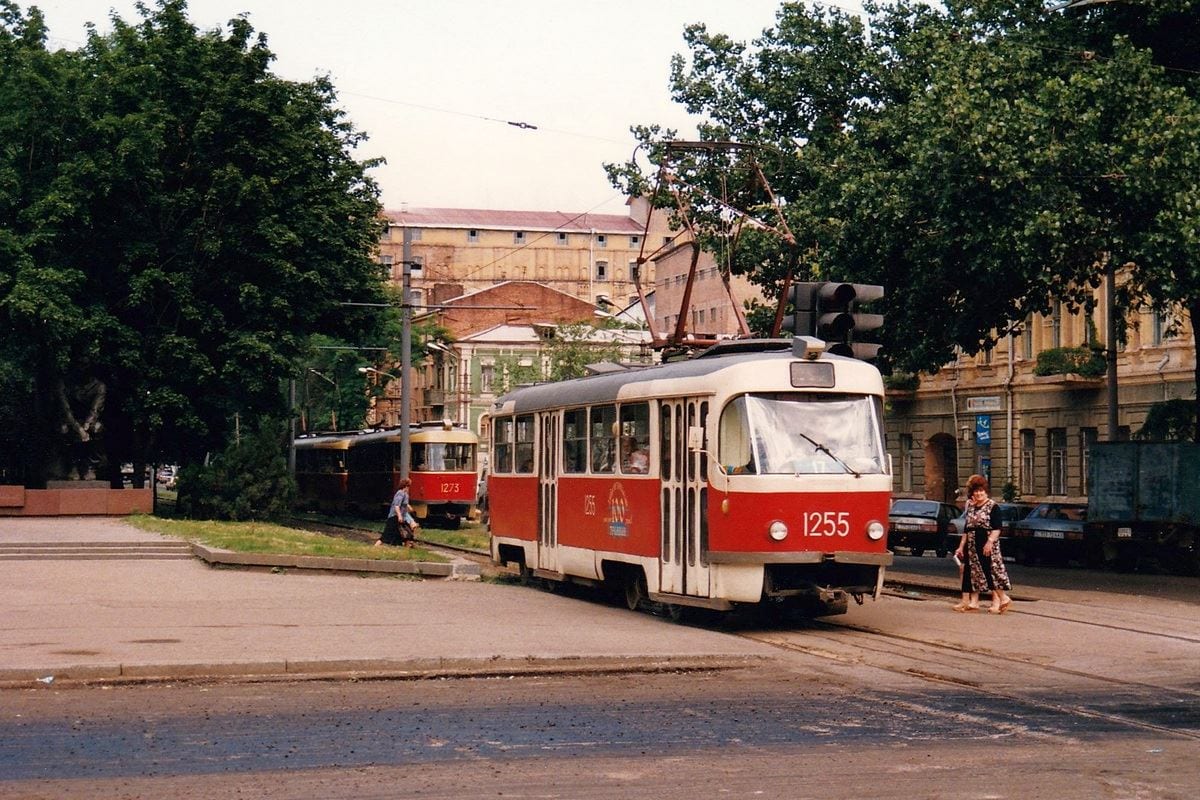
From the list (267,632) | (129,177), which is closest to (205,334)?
(129,177)

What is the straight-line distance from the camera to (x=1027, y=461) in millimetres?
54406

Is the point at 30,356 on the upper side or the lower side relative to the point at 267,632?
upper

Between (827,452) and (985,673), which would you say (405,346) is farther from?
(985,673)

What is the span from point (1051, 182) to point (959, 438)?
3172cm

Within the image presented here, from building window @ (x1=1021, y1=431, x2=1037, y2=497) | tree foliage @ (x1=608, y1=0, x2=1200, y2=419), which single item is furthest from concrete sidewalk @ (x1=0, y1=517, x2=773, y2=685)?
building window @ (x1=1021, y1=431, x2=1037, y2=497)

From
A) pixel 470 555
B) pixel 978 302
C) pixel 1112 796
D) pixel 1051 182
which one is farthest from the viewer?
pixel 470 555

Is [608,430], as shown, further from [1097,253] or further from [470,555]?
[470,555]

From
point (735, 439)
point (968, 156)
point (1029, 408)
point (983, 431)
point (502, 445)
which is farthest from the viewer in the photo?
point (983, 431)

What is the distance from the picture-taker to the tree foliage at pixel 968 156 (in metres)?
27.0

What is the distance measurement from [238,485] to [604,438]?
26.7 m

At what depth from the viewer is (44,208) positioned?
41.3m

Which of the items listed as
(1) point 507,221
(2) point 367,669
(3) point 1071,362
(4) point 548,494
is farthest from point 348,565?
(1) point 507,221

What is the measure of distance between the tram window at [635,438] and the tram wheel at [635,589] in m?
1.30

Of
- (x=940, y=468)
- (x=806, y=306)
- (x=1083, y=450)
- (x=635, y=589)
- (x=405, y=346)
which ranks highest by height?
(x=405, y=346)
